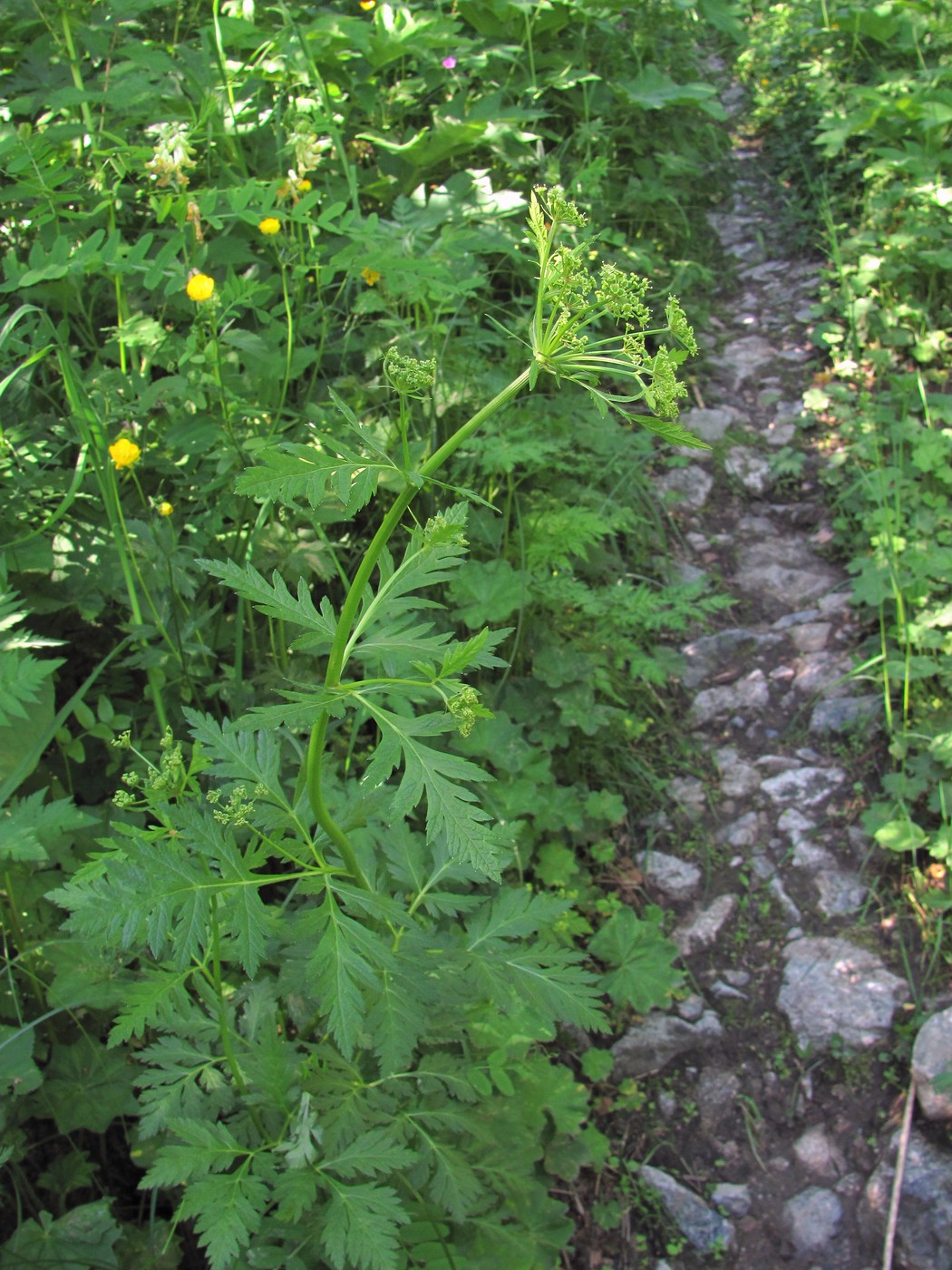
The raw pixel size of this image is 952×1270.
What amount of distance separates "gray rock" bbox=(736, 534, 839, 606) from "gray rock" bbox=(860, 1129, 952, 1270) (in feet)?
6.77

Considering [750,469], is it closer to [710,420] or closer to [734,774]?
[710,420]

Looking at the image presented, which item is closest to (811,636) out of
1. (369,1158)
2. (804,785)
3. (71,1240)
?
(804,785)

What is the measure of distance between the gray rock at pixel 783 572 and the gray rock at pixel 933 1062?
176 cm

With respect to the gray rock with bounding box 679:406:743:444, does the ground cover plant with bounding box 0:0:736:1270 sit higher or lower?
higher

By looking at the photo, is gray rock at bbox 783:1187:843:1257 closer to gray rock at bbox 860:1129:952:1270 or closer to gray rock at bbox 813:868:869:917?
gray rock at bbox 860:1129:952:1270

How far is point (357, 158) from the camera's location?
12.4 ft

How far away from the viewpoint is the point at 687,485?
4.28 m

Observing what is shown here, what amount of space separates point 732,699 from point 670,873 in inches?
31.8

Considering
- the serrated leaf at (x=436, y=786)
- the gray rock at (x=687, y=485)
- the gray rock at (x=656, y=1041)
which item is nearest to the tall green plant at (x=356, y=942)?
the serrated leaf at (x=436, y=786)

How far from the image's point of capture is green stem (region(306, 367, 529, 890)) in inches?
46.5

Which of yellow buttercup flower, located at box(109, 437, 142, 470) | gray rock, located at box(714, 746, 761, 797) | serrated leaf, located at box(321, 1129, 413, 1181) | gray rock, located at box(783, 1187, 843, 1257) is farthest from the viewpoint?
gray rock, located at box(714, 746, 761, 797)

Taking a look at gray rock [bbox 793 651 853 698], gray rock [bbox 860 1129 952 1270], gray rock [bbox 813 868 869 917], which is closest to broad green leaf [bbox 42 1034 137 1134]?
gray rock [bbox 860 1129 952 1270]

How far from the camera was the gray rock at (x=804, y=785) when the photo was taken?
317 centimetres

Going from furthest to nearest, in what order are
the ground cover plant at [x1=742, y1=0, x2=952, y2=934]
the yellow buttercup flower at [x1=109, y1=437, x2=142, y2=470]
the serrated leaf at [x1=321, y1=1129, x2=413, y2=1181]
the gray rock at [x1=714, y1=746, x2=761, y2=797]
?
the gray rock at [x1=714, y1=746, x2=761, y2=797] → the ground cover plant at [x1=742, y1=0, x2=952, y2=934] → the yellow buttercup flower at [x1=109, y1=437, x2=142, y2=470] → the serrated leaf at [x1=321, y1=1129, x2=413, y2=1181]
